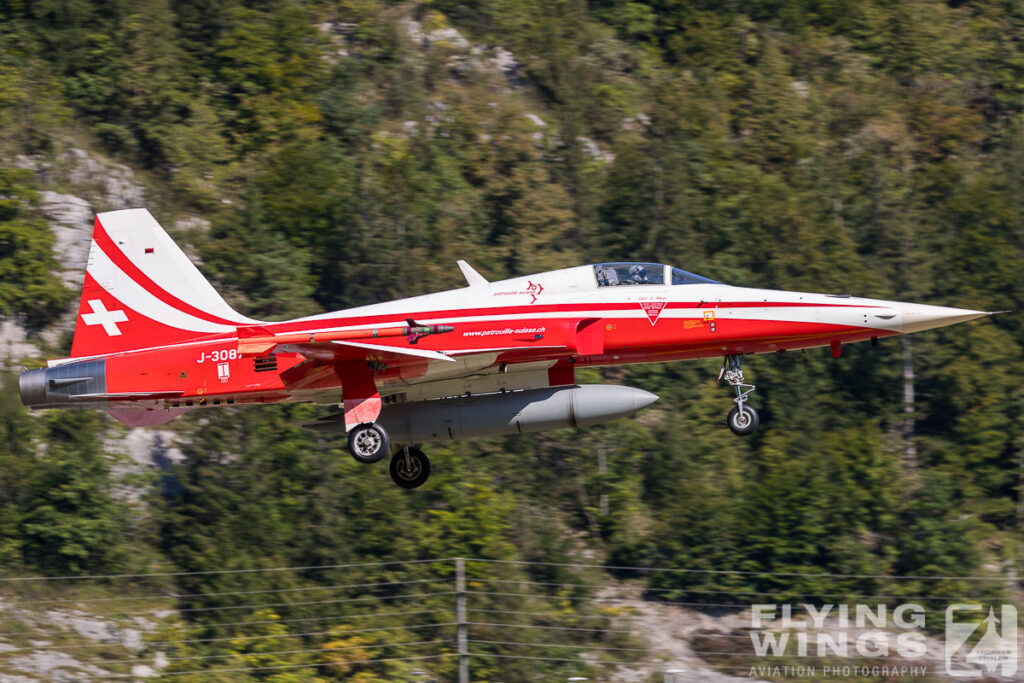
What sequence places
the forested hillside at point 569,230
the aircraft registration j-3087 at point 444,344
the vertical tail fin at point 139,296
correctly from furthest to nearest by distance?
1. the forested hillside at point 569,230
2. the vertical tail fin at point 139,296
3. the aircraft registration j-3087 at point 444,344

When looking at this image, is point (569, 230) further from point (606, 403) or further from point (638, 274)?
point (606, 403)

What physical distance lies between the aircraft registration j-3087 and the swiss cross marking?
20 mm

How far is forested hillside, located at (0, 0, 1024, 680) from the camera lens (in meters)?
33.7

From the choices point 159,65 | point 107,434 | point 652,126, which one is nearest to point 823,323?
point 107,434

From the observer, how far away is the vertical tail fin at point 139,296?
18422 mm

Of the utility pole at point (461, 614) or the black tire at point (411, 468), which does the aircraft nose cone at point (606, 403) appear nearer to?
the black tire at point (411, 468)

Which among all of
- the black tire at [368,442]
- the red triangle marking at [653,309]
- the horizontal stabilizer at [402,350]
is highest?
the red triangle marking at [653,309]

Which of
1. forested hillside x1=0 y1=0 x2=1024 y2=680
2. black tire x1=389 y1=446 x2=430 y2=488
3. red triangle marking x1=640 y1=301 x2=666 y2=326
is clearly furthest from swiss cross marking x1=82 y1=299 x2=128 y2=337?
forested hillside x1=0 y1=0 x2=1024 y2=680

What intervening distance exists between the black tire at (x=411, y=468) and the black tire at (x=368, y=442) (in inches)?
58.4

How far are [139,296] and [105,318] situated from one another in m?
0.58

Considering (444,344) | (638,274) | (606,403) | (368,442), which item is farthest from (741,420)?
(368,442)

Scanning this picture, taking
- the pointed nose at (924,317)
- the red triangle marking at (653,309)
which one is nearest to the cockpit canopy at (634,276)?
the red triangle marking at (653,309)

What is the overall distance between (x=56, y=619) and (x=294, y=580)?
5.53 m

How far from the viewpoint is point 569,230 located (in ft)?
140
